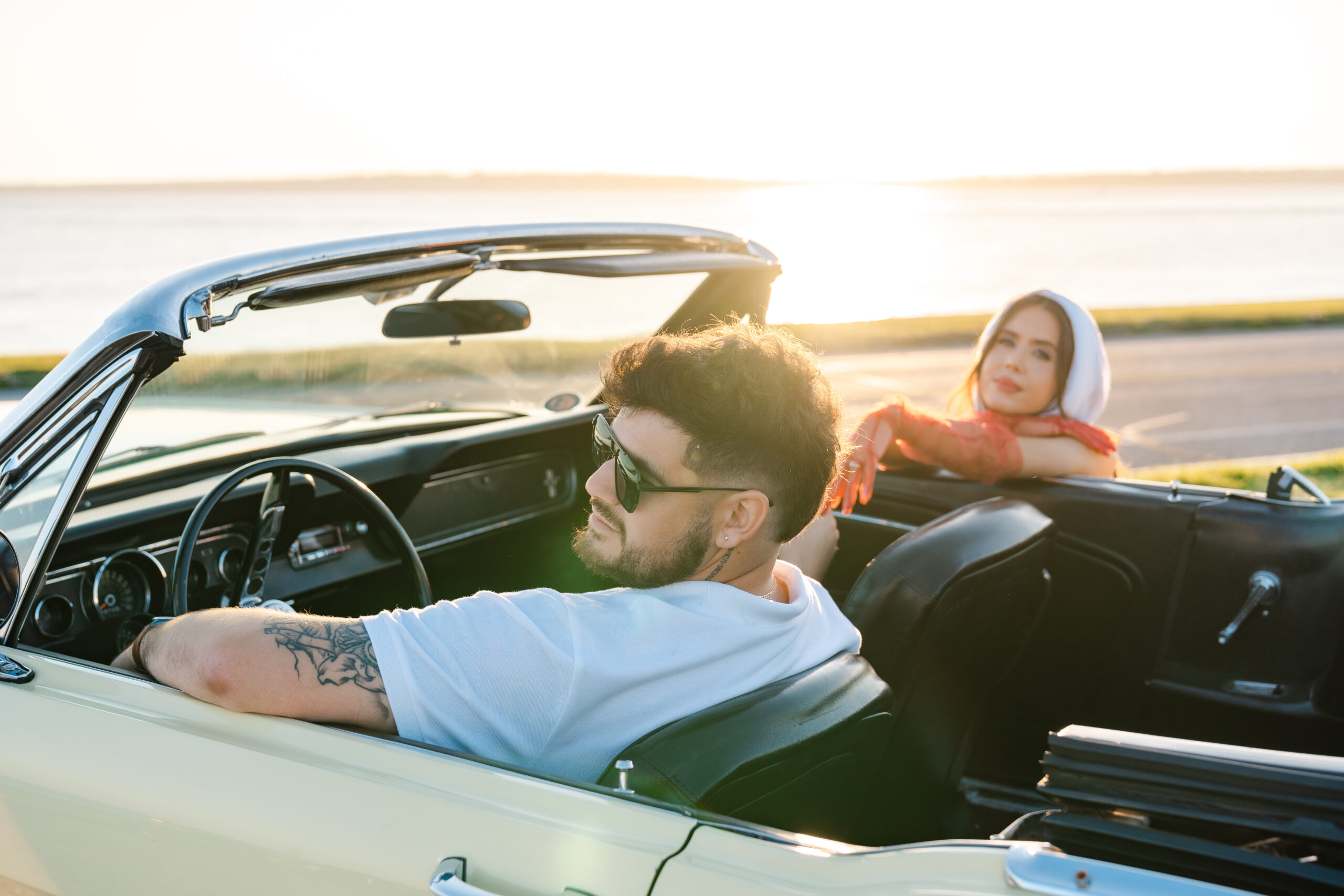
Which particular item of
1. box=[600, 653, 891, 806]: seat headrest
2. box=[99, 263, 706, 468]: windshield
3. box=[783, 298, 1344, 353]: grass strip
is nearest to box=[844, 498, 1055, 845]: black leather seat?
box=[600, 653, 891, 806]: seat headrest

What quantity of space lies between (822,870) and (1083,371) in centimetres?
276

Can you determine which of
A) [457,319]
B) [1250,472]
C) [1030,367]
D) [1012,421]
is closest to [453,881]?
[457,319]

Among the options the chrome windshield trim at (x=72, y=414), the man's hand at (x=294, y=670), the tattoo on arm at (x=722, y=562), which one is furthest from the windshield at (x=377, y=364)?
the tattoo on arm at (x=722, y=562)

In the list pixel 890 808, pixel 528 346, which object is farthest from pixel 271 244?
pixel 890 808

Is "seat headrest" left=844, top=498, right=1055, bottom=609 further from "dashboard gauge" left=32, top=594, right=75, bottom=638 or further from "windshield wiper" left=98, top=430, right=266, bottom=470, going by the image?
"windshield wiper" left=98, top=430, right=266, bottom=470

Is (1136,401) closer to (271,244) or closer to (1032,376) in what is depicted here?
(1032,376)

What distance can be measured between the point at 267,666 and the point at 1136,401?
41.4ft

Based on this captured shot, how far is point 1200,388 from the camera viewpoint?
13438 mm

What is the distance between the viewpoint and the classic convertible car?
1349mm

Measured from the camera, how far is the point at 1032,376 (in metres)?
3.65

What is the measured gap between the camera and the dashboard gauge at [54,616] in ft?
7.52

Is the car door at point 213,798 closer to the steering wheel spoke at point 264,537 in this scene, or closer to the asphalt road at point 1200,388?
the steering wheel spoke at point 264,537

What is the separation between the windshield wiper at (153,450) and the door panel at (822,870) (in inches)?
87.0

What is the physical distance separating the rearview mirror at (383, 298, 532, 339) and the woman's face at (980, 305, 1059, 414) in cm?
167
